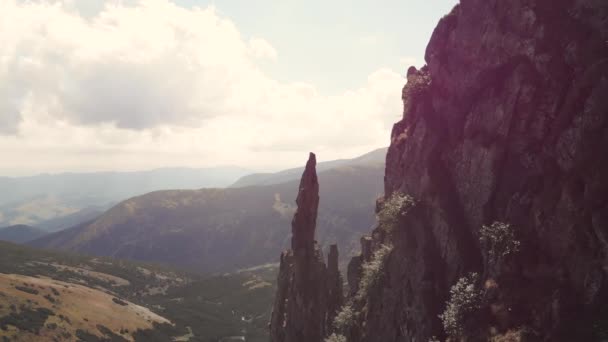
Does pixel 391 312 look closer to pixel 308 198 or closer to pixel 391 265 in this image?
pixel 391 265

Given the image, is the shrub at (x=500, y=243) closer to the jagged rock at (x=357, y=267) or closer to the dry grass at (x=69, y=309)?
the jagged rock at (x=357, y=267)

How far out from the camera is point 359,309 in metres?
73.6

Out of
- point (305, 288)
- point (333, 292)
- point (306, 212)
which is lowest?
point (333, 292)

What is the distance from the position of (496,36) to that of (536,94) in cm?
1244

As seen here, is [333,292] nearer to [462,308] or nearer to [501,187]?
[462,308]

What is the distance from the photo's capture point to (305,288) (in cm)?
9288

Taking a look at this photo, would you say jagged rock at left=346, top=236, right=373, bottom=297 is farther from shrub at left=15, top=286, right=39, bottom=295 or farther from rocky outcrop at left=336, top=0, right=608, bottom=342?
shrub at left=15, top=286, right=39, bottom=295

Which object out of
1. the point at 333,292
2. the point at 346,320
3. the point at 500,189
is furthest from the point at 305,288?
the point at 500,189

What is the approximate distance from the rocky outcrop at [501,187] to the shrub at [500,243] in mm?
159

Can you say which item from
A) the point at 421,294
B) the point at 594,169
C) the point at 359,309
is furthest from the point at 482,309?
the point at 359,309

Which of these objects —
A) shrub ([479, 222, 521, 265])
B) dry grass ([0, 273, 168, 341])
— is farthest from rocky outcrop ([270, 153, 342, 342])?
dry grass ([0, 273, 168, 341])

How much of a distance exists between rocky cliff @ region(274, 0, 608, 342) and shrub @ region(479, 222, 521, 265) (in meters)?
0.16

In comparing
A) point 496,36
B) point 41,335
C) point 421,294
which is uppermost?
point 496,36

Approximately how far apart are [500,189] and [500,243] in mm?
9273
